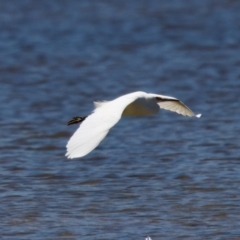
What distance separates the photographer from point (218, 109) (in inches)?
381

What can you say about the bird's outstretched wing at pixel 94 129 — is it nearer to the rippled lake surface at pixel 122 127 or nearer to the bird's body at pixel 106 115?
the bird's body at pixel 106 115

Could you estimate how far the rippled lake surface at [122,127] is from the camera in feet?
19.6

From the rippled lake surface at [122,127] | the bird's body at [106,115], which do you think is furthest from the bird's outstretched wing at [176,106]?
the rippled lake surface at [122,127]

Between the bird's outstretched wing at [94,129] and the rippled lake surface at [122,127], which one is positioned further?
the rippled lake surface at [122,127]

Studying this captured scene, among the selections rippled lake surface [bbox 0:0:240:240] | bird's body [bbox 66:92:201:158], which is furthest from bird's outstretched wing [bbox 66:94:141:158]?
rippled lake surface [bbox 0:0:240:240]

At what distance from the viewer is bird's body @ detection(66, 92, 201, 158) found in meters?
4.42

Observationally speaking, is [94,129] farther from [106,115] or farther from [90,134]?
[106,115]

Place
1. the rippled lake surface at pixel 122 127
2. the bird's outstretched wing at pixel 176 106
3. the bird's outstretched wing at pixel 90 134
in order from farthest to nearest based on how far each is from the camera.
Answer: the bird's outstretched wing at pixel 176 106 < the rippled lake surface at pixel 122 127 < the bird's outstretched wing at pixel 90 134

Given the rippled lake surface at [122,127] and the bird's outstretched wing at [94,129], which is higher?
the rippled lake surface at [122,127]

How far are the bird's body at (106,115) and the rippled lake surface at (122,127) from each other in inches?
27.4

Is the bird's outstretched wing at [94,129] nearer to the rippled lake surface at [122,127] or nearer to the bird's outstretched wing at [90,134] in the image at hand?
the bird's outstretched wing at [90,134]

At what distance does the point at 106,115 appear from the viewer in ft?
16.4

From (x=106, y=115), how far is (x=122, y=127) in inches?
157

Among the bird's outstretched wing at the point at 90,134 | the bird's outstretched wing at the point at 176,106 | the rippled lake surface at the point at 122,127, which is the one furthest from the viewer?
the bird's outstretched wing at the point at 176,106
